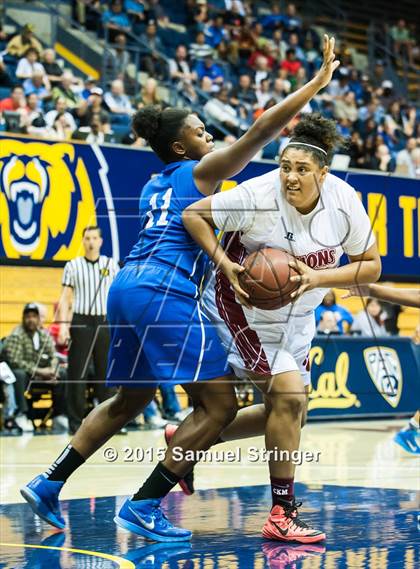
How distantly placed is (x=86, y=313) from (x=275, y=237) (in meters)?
5.52

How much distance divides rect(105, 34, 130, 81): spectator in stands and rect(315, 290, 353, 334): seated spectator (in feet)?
18.4

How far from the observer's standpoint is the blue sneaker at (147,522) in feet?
16.1

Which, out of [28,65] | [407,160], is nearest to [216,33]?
[407,160]

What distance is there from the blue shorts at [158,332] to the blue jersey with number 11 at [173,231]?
0.06m

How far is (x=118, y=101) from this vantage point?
15172 mm

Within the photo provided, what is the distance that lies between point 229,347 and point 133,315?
507mm

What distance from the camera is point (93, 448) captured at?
5152 mm

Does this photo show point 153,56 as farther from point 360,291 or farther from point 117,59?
point 360,291

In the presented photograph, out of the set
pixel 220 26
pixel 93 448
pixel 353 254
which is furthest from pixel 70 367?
pixel 220 26

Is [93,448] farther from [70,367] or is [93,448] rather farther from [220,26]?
[220,26]

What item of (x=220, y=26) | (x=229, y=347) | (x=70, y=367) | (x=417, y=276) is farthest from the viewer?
→ (x=220, y=26)

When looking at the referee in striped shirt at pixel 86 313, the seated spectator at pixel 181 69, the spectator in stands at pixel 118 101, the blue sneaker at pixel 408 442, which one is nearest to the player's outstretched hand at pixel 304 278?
the blue sneaker at pixel 408 442

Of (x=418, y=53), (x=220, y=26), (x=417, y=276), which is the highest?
(x=418, y=53)

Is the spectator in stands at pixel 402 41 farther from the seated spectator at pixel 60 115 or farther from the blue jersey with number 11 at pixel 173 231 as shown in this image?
the blue jersey with number 11 at pixel 173 231
